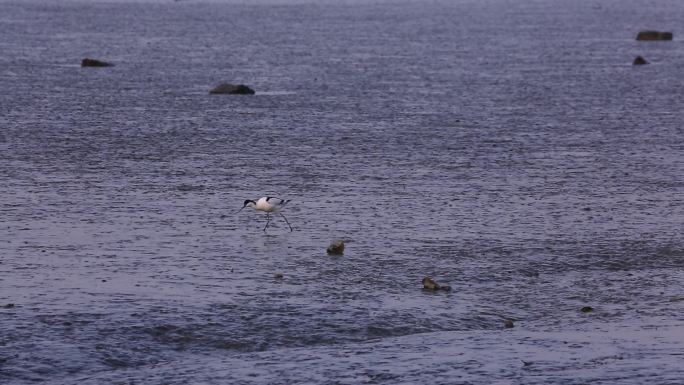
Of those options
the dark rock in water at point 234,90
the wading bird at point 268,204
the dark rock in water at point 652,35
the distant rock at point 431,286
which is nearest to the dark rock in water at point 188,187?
the wading bird at point 268,204

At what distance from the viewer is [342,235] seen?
79.2 ft

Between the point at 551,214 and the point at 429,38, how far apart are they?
78947 millimetres

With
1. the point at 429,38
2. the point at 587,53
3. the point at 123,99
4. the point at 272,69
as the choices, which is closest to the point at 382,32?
the point at 429,38

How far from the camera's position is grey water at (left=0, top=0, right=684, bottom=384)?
16.8 metres

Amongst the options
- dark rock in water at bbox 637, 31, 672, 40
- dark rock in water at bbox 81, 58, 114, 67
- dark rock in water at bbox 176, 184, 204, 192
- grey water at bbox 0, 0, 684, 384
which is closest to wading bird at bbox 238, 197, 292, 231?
grey water at bbox 0, 0, 684, 384

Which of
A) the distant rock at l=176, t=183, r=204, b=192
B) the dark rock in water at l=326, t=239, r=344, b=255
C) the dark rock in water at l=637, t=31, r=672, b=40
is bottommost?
the dark rock in water at l=637, t=31, r=672, b=40

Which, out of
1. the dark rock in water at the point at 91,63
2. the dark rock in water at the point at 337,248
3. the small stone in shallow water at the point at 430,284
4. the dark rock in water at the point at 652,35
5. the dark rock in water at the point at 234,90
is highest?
the small stone in shallow water at the point at 430,284

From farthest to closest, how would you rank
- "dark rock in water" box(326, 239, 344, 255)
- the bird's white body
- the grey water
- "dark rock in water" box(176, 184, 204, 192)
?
1. "dark rock in water" box(176, 184, 204, 192)
2. the bird's white body
3. "dark rock in water" box(326, 239, 344, 255)
4. the grey water

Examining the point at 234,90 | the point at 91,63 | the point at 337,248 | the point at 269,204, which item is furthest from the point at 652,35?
the point at 337,248

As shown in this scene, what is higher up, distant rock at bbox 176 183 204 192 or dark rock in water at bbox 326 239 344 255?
dark rock in water at bbox 326 239 344 255

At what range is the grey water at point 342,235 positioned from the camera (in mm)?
16844

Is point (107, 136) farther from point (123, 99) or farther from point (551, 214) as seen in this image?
point (551, 214)

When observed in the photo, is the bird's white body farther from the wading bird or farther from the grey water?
the grey water

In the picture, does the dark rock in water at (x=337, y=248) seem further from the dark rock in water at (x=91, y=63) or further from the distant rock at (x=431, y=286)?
the dark rock in water at (x=91, y=63)
